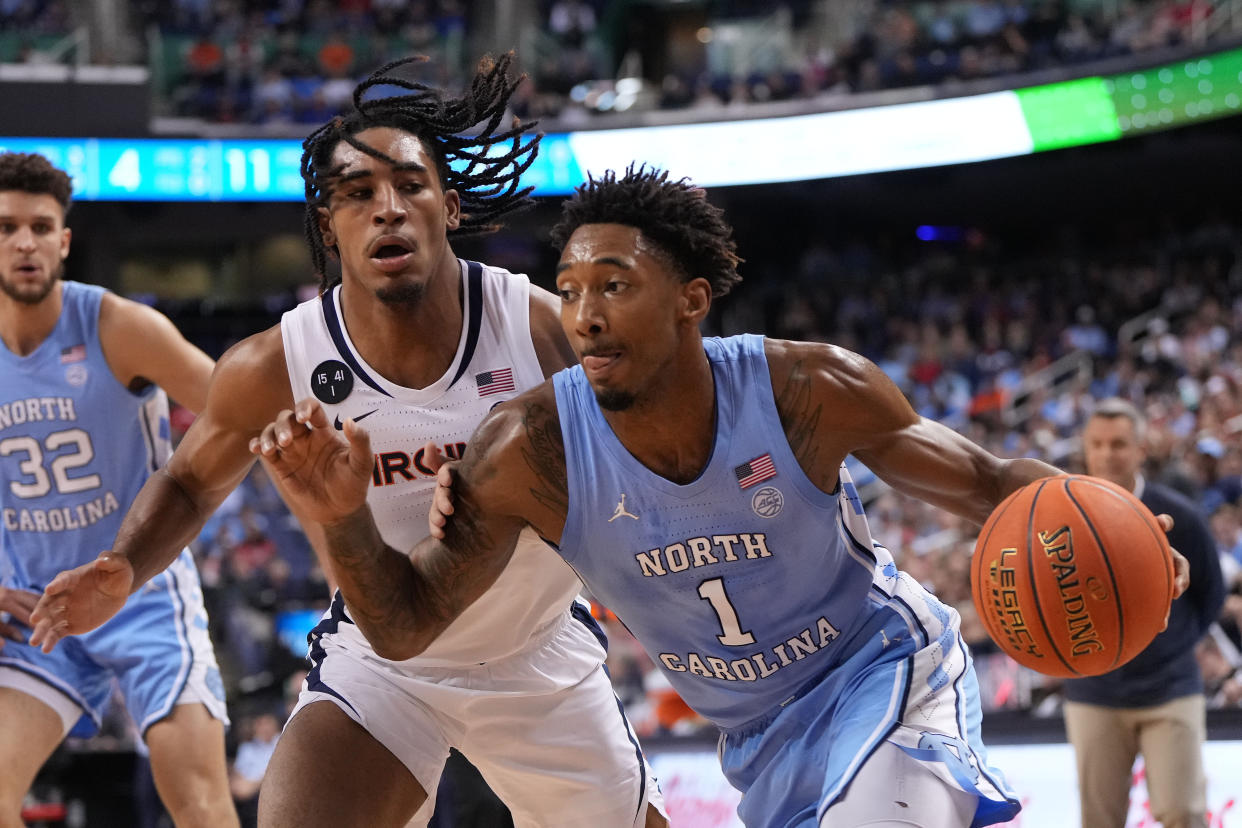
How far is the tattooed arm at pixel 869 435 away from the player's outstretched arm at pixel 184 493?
1.25m

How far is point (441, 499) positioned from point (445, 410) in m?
0.49

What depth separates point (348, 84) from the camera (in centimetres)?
1673

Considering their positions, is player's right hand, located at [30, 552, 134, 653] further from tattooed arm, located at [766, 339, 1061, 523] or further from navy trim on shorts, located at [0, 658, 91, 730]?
tattooed arm, located at [766, 339, 1061, 523]

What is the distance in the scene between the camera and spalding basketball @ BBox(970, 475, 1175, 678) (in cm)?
272

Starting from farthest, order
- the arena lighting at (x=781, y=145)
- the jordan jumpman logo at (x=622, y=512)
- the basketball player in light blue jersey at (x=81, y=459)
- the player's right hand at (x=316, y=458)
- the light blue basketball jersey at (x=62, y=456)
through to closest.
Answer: the arena lighting at (x=781, y=145) → the light blue basketball jersey at (x=62, y=456) → the basketball player in light blue jersey at (x=81, y=459) → the jordan jumpman logo at (x=622, y=512) → the player's right hand at (x=316, y=458)

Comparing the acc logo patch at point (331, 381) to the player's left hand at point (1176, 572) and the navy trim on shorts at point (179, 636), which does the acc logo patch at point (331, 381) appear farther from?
the player's left hand at point (1176, 572)

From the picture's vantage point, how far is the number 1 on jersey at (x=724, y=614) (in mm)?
2814

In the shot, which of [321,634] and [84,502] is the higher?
[84,502]

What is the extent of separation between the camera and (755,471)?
279cm

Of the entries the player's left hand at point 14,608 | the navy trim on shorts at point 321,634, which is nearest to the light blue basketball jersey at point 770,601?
the navy trim on shorts at point 321,634

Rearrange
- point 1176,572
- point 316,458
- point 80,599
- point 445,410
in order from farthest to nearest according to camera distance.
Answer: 1. point 445,410
2. point 80,599
3. point 1176,572
4. point 316,458

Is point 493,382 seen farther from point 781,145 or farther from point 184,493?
point 781,145

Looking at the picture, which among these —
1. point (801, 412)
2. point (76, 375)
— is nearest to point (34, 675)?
point (76, 375)

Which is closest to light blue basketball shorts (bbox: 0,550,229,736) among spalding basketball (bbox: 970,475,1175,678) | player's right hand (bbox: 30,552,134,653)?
player's right hand (bbox: 30,552,134,653)
